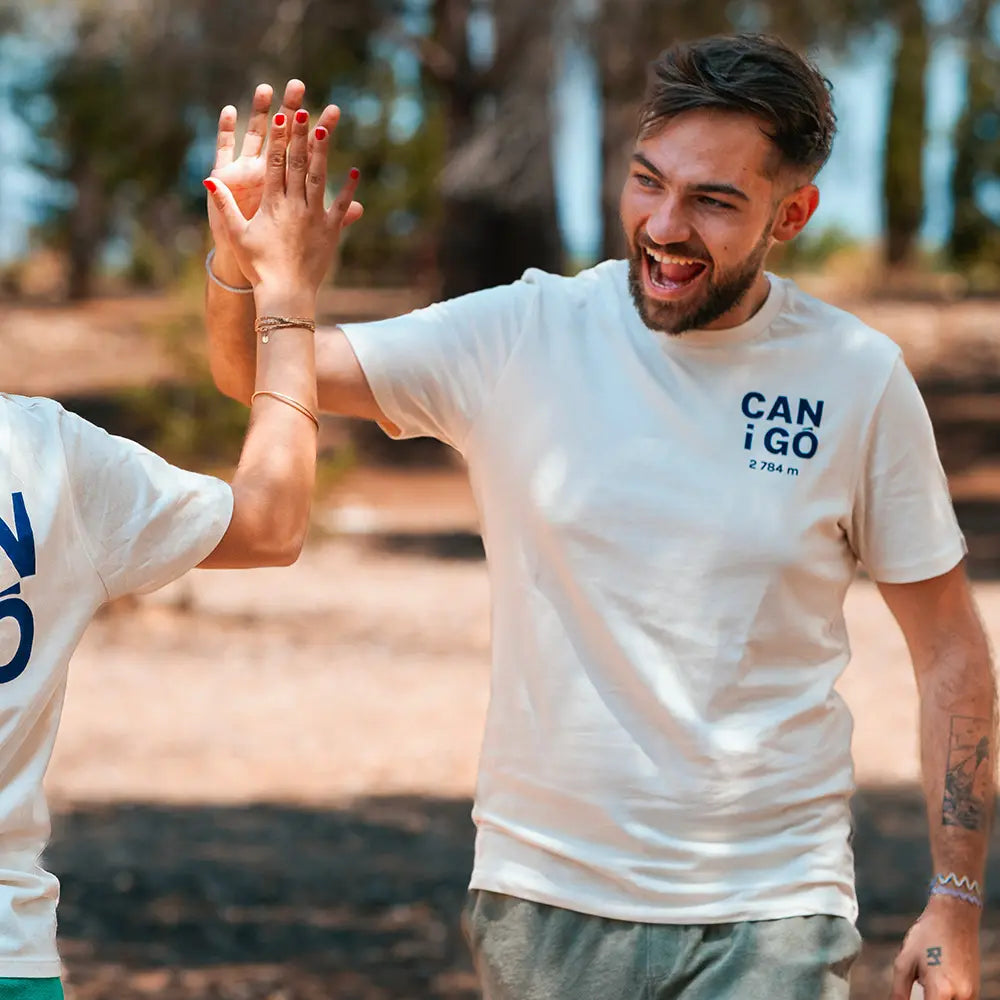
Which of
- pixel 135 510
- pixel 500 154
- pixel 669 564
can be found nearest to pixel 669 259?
pixel 669 564

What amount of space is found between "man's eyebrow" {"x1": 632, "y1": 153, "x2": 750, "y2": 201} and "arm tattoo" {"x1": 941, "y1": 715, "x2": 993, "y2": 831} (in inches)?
34.2

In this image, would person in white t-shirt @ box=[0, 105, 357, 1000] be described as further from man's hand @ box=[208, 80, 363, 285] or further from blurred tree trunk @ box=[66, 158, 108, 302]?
blurred tree trunk @ box=[66, 158, 108, 302]

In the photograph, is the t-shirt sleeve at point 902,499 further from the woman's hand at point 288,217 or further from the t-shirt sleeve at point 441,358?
the woman's hand at point 288,217

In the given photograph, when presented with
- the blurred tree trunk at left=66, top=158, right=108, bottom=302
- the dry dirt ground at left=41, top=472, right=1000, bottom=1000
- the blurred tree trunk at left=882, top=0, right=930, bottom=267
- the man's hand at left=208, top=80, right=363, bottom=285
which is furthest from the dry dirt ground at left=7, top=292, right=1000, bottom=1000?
the blurred tree trunk at left=66, top=158, right=108, bottom=302

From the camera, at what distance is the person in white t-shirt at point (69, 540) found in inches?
81.1

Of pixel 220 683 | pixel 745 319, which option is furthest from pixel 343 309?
pixel 745 319

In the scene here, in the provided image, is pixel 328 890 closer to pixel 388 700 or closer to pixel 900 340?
pixel 388 700

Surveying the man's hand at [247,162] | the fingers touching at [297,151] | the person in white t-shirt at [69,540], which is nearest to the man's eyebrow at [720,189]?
the man's hand at [247,162]

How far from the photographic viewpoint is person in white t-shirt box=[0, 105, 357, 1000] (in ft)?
6.76

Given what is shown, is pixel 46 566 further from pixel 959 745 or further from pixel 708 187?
pixel 959 745

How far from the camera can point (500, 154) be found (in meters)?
15.7

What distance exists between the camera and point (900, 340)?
24.6 meters

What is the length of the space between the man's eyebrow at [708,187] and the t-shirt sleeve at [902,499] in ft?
1.15

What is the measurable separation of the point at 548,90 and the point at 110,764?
7941 mm
